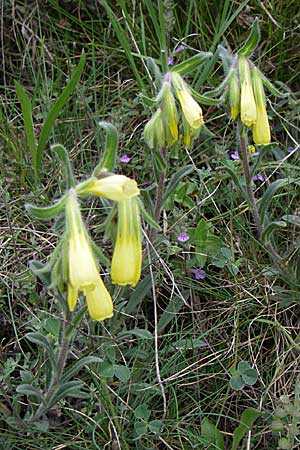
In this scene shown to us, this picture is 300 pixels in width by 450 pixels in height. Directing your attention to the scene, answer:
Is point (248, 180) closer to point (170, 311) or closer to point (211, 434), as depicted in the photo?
point (170, 311)

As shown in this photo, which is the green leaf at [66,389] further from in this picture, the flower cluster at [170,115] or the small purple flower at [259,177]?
the small purple flower at [259,177]

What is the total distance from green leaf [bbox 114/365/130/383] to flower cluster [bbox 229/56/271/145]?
0.80 meters

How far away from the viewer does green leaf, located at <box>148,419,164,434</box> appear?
2.07 metres

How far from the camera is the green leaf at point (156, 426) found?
2.07 m

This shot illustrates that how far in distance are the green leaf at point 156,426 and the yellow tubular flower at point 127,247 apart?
570 millimetres

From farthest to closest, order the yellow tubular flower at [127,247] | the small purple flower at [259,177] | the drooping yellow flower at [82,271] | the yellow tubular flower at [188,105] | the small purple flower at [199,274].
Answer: the small purple flower at [259,177]
the small purple flower at [199,274]
the yellow tubular flower at [188,105]
the yellow tubular flower at [127,247]
the drooping yellow flower at [82,271]

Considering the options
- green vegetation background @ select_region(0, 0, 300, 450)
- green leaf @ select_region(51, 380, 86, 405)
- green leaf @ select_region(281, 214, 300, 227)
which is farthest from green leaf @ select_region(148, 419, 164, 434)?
green leaf @ select_region(281, 214, 300, 227)

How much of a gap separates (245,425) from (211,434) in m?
A: 0.10

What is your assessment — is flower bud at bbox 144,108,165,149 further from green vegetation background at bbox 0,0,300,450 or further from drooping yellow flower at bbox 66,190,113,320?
drooping yellow flower at bbox 66,190,113,320

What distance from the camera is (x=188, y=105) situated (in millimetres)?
2072

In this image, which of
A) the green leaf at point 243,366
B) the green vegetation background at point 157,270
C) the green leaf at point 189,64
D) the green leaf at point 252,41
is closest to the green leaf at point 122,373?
the green vegetation background at point 157,270

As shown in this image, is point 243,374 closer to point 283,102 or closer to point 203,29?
point 283,102

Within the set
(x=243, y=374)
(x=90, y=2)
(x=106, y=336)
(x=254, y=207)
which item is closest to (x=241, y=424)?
(x=243, y=374)

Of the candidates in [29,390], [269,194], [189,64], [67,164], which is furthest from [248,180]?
[29,390]
